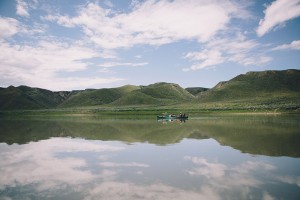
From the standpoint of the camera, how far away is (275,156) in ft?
68.8

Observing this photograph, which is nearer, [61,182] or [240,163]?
[61,182]

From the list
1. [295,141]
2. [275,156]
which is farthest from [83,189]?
[295,141]

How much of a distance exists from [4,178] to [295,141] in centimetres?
2325

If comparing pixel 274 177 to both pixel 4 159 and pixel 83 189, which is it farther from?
pixel 4 159

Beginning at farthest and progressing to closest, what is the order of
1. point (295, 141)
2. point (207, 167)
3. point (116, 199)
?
1. point (295, 141)
2. point (207, 167)
3. point (116, 199)

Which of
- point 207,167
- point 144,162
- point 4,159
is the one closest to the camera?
point 207,167

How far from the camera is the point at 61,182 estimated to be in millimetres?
15844

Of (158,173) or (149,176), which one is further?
(158,173)

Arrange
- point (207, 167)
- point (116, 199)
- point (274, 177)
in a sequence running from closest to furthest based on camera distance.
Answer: point (116, 199) → point (274, 177) → point (207, 167)

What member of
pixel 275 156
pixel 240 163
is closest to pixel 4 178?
pixel 240 163

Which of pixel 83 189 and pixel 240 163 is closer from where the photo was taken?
pixel 83 189

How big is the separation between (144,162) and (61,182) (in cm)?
646

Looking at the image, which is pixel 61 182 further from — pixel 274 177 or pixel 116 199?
pixel 274 177

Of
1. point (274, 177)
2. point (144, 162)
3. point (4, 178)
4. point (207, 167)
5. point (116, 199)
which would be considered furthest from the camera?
point (144, 162)
